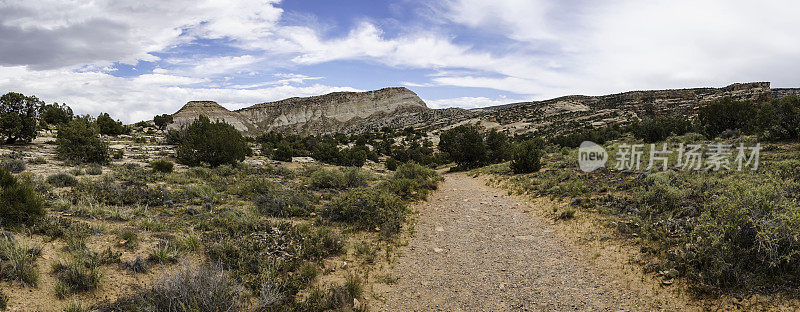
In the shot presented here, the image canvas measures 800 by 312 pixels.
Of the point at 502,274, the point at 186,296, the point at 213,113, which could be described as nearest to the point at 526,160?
the point at 502,274

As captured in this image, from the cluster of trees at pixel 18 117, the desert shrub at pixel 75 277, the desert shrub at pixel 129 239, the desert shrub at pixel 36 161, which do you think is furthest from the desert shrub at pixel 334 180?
A: the cluster of trees at pixel 18 117

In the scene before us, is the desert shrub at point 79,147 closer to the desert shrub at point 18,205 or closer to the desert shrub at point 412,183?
the desert shrub at point 18,205

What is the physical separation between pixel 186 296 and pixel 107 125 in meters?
40.7

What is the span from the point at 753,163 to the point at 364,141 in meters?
35.3

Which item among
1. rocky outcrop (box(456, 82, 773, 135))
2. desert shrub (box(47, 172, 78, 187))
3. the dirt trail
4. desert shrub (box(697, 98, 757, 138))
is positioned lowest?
Answer: the dirt trail

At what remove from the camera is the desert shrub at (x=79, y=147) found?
50.9 feet

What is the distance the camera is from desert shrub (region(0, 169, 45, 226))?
6.19 m

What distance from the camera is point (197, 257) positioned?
20.9 feet

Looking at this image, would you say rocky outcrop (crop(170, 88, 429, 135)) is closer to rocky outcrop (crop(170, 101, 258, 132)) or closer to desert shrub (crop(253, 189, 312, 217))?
rocky outcrop (crop(170, 101, 258, 132))

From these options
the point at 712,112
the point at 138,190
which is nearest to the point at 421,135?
the point at 712,112

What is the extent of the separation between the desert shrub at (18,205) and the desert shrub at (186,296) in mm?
3572

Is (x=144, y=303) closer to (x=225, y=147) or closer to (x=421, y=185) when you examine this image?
(x=421, y=185)

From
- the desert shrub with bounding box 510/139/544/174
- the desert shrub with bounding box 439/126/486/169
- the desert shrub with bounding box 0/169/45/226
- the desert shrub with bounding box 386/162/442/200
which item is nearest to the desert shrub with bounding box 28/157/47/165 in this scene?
the desert shrub with bounding box 0/169/45/226

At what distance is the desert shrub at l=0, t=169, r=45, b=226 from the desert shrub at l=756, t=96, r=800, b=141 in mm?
26029
